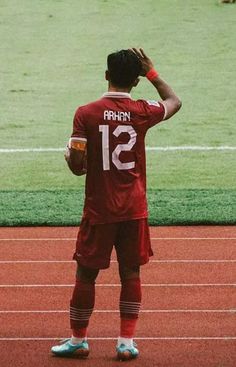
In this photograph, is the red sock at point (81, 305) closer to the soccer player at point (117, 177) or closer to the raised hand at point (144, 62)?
the soccer player at point (117, 177)

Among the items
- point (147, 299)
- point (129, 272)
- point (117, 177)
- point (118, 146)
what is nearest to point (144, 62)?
point (118, 146)

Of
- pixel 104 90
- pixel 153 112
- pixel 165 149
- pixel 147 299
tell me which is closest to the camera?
pixel 153 112

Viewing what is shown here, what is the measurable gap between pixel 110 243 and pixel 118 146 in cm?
50

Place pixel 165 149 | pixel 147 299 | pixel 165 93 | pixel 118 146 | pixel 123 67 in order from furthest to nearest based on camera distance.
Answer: pixel 165 149
pixel 147 299
pixel 165 93
pixel 118 146
pixel 123 67

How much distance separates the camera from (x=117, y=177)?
6.64m

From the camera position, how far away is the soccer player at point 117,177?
6.54m

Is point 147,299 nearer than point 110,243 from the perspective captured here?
No

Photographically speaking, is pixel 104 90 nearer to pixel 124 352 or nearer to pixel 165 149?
pixel 165 149

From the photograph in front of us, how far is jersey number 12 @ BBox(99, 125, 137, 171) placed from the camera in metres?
6.57

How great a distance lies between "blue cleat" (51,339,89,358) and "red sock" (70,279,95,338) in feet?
0.27

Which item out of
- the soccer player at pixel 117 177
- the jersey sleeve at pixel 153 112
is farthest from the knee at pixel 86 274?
the jersey sleeve at pixel 153 112

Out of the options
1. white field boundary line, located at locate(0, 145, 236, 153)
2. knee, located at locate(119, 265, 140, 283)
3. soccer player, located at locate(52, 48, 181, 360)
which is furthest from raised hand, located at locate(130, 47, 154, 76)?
white field boundary line, located at locate(0, 145, 236, 153)

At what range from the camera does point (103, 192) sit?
21.7 feet

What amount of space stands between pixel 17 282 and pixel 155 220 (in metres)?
2.38
